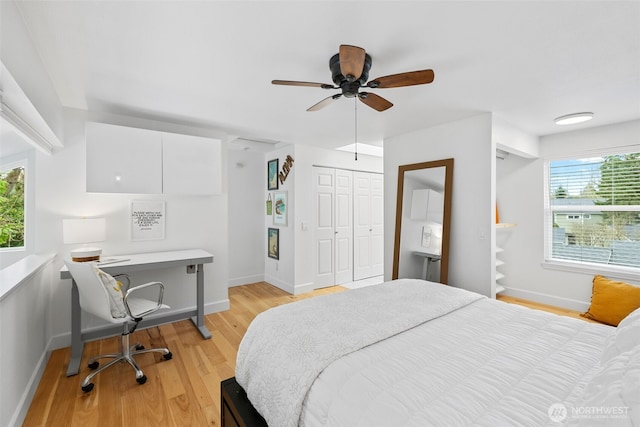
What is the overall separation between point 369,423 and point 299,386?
33 centimetres

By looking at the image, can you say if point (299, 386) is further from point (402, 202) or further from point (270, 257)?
point (270, 257)

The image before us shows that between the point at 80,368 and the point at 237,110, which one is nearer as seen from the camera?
the point at 80,368

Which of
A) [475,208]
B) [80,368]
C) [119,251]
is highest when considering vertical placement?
[475,208]

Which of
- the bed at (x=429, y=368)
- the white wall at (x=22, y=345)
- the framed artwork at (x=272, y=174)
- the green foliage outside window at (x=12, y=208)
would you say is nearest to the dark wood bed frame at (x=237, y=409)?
the bed at (x=429, y=368)

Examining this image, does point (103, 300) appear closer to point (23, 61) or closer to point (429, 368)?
point (23, 61)

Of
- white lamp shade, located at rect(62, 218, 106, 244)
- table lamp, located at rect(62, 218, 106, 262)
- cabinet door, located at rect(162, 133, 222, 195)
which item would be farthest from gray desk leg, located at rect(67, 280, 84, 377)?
cabinet door, located at rect(162, 133, 222, 195)

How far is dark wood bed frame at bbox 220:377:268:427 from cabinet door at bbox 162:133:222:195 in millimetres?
2323

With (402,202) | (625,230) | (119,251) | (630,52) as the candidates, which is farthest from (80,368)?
(625,230)

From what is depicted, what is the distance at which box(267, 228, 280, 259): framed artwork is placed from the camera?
16.1ft

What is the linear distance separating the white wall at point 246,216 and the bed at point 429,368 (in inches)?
135

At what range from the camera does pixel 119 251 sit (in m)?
3.12

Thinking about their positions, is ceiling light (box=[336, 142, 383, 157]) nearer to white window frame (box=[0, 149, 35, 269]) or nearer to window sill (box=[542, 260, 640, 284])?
window sill (box=[542, 260, 640, 284])

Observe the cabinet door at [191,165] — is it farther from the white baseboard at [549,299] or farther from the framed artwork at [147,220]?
the white baseboard at [549,299]

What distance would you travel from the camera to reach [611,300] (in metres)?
3.07
